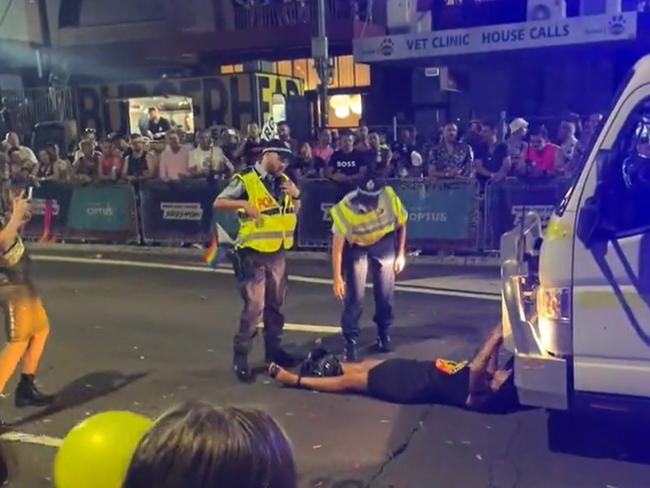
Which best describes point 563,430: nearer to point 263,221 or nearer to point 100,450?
point 263,221

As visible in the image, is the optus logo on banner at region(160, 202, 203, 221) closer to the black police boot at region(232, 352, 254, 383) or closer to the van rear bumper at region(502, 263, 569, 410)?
the black police boot at region(232, 352, 254, 383)

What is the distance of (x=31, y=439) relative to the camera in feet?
18.6

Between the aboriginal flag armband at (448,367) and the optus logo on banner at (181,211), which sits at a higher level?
the optus logo on banner at (181,211)

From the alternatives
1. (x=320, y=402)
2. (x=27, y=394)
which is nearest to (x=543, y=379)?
(x=320, y=402)

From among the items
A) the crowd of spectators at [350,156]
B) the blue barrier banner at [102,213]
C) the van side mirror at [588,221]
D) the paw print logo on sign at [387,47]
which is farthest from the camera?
the paw print logo on sign at [387,47]

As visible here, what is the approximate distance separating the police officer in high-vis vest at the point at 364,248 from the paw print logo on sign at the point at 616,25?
34.2ft

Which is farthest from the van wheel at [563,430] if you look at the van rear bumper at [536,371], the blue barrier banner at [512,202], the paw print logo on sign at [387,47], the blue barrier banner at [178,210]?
the paw print logo on sign at [387,47]

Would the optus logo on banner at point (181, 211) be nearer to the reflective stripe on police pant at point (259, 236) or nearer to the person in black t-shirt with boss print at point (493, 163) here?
the person in black t-shirt with boss print at point (493, 163)

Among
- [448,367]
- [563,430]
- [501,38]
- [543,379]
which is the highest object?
[501,38]

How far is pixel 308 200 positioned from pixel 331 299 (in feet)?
12.1

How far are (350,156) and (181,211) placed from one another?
3674 mm

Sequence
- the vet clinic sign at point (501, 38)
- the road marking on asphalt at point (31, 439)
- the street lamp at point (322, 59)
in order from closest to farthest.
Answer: the road marking on asphalt at point (31, 439) → the vet clinic sign at point (501, 38) → the street lamp at point (322, 59)

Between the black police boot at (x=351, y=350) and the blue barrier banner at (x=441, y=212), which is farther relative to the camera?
the blue barrier banner at (x=441, y=212)

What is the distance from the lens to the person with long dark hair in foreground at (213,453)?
1.48 meters
